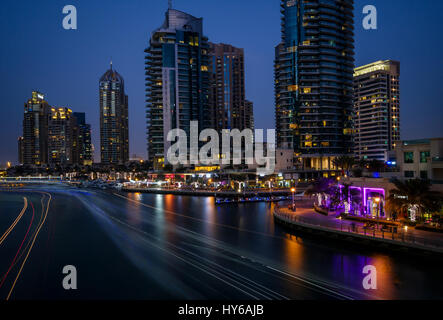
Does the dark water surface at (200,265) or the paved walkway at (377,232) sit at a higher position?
the paved walkway at (377,232)

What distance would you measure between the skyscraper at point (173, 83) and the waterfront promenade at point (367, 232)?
11132 centimetres

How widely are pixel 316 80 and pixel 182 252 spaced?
111m

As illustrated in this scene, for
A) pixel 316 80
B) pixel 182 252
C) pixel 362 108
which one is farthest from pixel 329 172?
pixel 182 252

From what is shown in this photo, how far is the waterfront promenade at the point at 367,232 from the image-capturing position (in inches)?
1063

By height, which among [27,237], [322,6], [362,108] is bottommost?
[27,237]

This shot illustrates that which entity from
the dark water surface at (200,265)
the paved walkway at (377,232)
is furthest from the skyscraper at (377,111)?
the dark water surface at (200,265)

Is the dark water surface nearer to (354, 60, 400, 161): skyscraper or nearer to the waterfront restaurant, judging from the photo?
the waterfront restaurant

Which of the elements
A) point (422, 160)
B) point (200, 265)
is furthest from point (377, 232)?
point (200, 265)

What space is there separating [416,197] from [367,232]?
613 cm

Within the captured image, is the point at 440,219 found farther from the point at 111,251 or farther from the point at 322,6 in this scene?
the point at 322,6

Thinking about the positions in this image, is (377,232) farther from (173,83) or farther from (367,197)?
(173,83)

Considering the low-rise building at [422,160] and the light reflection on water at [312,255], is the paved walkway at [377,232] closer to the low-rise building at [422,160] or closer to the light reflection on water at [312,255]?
the light reflection on water at [312,255]

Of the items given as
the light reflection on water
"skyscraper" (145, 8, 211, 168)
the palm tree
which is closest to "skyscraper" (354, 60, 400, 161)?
"skyscraper" (145, 8, 211, 168)

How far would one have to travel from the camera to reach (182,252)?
31.3 metres
